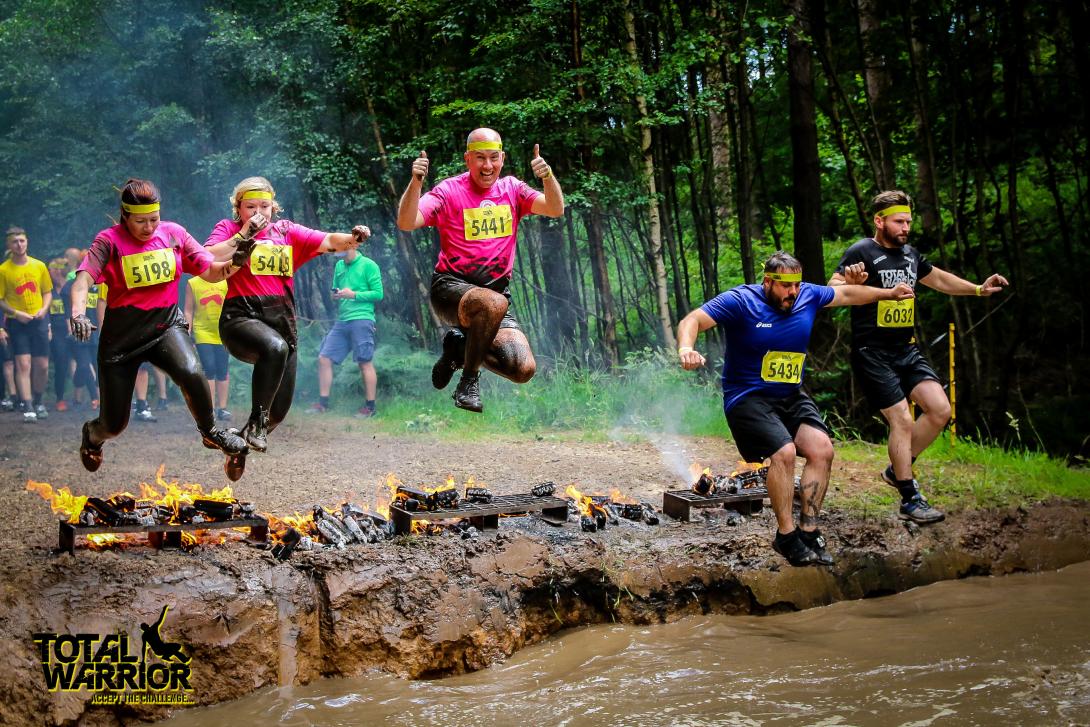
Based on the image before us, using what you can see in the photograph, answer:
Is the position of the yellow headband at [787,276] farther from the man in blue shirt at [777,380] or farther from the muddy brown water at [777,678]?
the muddy brown water at [777,678]

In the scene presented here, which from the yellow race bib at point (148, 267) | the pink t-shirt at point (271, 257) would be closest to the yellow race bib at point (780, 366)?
the pink t-shirt at point (271, 257)

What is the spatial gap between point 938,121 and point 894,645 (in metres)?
8.95

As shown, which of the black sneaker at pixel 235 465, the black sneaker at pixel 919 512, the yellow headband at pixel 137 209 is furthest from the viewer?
the black sneaker at pixel 919 512

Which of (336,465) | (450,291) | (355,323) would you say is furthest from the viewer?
(355,323)

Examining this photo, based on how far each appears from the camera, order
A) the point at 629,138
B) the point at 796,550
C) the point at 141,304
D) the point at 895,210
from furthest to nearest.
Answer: the point at 629,138, the point at 895,210, the point at 796,550, the point at 141,304

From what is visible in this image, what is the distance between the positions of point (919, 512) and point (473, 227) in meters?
4.14

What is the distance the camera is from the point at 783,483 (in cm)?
Result: 661

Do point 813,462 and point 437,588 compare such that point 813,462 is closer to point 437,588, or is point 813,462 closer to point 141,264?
point 437,588

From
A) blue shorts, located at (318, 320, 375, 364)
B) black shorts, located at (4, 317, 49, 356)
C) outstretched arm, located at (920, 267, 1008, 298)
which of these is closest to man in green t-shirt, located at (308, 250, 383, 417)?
blue shorts, located at (318, 320, 375, 364)

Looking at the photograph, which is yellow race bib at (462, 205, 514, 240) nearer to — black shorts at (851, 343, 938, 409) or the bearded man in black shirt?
the bearded man in black shirt

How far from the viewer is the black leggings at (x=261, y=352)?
20.6ft

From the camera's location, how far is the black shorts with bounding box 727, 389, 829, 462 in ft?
21.4

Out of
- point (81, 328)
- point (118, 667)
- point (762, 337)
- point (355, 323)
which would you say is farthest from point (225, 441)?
point (355, 323)

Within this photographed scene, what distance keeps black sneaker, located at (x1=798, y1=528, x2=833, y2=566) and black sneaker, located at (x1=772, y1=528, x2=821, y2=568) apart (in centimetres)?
2
